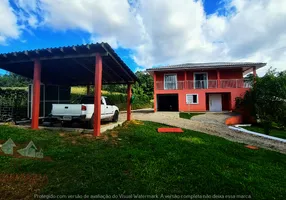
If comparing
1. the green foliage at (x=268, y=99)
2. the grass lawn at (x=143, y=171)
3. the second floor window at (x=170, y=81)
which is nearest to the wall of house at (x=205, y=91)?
the second floor window at (x=170, y=81)

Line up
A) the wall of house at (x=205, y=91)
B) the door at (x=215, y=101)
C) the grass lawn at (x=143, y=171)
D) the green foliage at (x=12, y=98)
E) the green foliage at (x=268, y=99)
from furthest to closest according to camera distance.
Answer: the door at (x=215, y=101) < the wall of house at (x=205, y=91) < the green foliage at (x=12, y=98) < the green foliage at (x=268, y=99) < the grass lawn at (x=143, y=171)

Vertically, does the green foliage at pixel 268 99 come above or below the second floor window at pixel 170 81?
below

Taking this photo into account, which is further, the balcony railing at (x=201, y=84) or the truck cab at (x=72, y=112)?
the balcony railing at (x=201, y=84)

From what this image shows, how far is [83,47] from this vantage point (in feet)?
21.7

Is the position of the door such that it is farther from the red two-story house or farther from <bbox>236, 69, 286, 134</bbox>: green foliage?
<bbox>236, 69, 286, 134</bbox>: green foliage

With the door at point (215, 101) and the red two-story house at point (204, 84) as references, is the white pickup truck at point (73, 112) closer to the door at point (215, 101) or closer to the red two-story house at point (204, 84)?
the red two-story house at point (204, 84)

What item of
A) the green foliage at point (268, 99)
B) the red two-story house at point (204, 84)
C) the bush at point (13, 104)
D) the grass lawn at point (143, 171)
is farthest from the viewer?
the red two-story house at point (204, 84)

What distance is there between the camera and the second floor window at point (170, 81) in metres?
21.0

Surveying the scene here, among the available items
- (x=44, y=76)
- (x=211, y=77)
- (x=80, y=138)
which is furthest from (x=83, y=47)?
(x=211, y=77)

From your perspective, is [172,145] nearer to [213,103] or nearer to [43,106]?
[43,106]

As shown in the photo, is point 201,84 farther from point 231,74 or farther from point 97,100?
point 97,100

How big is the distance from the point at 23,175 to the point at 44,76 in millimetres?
8978

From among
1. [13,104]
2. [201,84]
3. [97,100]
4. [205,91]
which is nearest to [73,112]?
[97,100]

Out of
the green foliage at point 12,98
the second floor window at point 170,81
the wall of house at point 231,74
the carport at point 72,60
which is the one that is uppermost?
the wall of house at point 231,74
